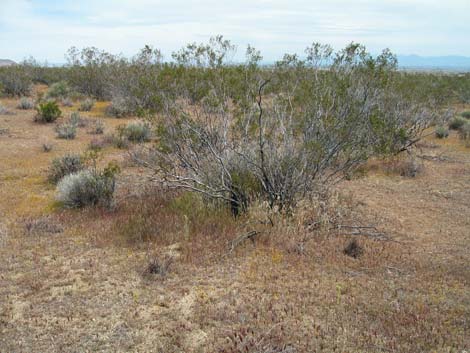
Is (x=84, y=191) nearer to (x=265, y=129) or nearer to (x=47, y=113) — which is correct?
(x=265, y=129)

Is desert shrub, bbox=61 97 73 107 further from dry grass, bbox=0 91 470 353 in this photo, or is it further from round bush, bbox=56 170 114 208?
round bush, bbox=56 170 114 208

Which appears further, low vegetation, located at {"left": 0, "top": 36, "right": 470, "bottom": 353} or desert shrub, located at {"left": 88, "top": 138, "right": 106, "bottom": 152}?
desert shrub, located at {"left": 88, "top": 138, "right": 106, "bottom": 152}

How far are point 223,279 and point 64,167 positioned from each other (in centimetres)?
594

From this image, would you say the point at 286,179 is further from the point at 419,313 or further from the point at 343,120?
the point at 419,313

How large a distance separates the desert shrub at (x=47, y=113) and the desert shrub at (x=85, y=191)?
945 centimetres

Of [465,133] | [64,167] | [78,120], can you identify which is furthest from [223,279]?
[465,133]

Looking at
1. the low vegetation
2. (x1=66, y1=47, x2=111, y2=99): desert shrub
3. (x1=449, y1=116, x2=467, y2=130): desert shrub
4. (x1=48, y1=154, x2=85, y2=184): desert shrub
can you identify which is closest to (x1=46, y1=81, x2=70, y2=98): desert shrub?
(x1=66, y1=47, x2=111, y2=99): desert shrub

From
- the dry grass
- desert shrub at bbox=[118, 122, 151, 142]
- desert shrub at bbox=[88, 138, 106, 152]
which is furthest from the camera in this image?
desert shrub at bbox=[118, 122, 151, 142]

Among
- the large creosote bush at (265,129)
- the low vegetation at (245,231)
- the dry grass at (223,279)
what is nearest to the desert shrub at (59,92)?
the low vegetation at (245,231)

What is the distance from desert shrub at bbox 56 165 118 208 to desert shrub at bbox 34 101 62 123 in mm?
9453

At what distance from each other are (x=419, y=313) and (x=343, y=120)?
3.72 meters

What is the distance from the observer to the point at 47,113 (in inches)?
647

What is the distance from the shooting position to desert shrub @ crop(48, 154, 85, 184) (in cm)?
970

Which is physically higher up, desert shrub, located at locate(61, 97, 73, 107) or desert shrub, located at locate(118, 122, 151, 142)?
desert shrub, located at locate(61, 97, 73, 107)
